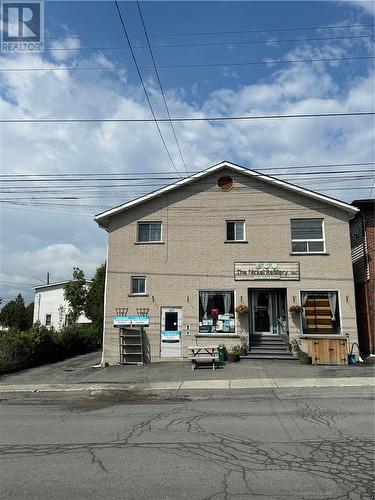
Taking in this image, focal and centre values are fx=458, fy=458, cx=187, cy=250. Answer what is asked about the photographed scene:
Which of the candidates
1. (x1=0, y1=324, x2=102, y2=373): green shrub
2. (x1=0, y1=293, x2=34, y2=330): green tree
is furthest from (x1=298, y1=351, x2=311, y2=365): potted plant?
(x1=0, y1=293, x2=34, y2=330): green tree

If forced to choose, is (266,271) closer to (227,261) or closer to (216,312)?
(227,261)

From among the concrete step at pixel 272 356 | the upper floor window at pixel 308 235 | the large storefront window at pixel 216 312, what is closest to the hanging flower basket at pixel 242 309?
the large storefront window at pixel 216 312

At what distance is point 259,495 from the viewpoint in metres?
4.84

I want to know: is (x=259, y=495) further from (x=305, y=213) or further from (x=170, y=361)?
(x=305, y=213)

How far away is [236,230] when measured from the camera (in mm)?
20438

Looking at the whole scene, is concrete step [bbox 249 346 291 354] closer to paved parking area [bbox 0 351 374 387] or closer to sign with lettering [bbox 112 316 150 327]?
paved parking area [bbox 0 351 374 387]

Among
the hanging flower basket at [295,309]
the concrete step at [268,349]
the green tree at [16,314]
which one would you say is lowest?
the concrete step at [268,349]

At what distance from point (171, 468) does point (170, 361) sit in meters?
13.7

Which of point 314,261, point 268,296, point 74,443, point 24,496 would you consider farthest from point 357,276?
point 24,496

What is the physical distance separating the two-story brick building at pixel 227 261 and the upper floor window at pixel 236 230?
0.04m

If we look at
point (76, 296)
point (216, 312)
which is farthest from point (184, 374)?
point (76, 296)

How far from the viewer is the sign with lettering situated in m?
19.6

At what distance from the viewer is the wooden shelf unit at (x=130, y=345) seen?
19.4m

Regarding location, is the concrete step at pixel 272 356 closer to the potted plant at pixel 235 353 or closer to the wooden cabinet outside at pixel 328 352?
the potted plant at pixel 235 353
